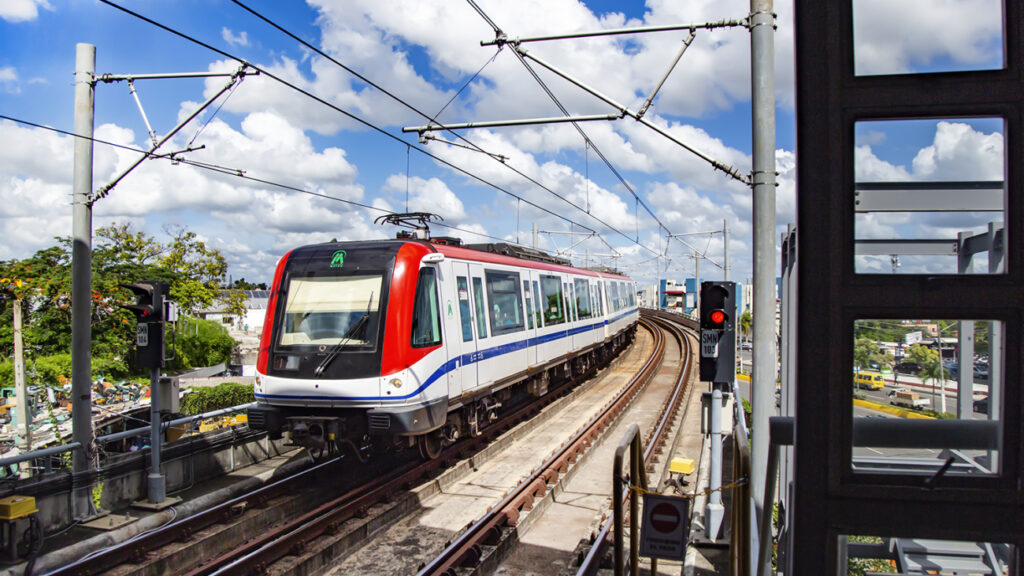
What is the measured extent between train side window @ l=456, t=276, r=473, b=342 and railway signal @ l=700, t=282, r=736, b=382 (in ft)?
12.7

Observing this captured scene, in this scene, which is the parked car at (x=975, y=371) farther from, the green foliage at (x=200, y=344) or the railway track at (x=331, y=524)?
the green foliage at (x=200, y=344)

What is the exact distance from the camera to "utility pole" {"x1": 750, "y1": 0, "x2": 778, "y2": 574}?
19.4 feet

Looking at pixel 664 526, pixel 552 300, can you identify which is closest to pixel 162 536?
A: pixel 664 526

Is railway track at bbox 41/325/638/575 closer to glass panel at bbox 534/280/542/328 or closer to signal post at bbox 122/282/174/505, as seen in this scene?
signal post at bbox 122/282/174/505

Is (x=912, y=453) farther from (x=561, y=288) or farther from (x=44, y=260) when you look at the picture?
(x=44, y=260)

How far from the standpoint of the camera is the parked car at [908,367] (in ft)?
7.90

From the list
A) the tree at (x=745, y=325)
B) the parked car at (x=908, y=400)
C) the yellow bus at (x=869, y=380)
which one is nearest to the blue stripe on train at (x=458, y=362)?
the parked car at (x=908, y=400)

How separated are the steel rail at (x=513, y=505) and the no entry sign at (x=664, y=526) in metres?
2.50

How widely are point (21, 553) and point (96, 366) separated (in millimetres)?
21239

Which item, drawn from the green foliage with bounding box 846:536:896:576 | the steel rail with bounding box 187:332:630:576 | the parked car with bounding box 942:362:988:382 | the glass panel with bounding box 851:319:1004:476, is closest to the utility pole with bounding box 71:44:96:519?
the steel rail with bounding box 187:332:630:576

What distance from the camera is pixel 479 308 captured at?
1032cm

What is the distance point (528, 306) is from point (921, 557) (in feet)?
32.5

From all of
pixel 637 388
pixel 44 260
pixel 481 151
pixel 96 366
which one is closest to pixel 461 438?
pixel 481 151

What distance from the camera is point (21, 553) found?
20.7 ft
